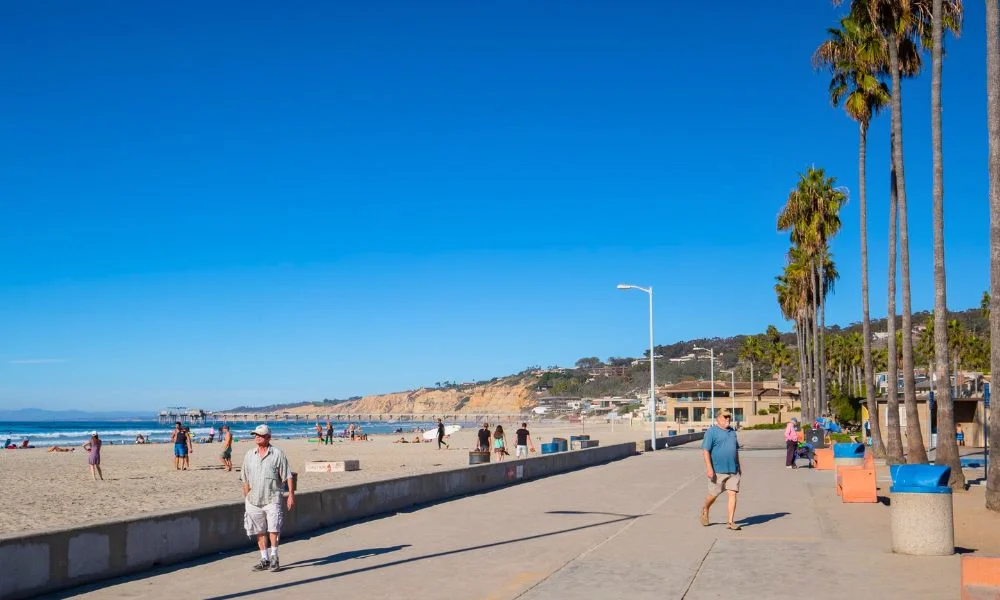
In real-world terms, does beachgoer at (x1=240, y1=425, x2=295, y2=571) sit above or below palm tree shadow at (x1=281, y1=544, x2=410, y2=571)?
above

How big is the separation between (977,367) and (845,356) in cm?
1577

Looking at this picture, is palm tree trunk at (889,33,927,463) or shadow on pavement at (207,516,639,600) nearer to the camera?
shadow on pavement at (207,516,639,600)

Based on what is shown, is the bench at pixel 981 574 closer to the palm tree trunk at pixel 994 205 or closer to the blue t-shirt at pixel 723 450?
the blue t-shirt at pixel 723 450

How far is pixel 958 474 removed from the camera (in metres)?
20.7

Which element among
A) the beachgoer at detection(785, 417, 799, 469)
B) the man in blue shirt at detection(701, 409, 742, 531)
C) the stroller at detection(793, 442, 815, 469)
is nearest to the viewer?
the man in blue shirt at detection(701, 409, 742, 531)

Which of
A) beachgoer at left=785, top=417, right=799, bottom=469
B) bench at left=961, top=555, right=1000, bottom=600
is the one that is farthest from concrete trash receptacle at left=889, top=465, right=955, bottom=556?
beachgoer at left=785, top=417, right=799, bottom=469

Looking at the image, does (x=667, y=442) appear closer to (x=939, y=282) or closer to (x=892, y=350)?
(x=892, y=350)

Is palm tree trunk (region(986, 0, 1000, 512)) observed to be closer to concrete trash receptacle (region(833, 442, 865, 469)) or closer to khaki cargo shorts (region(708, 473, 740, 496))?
concrete trash receptacle (region(833, 442, 865, 469))

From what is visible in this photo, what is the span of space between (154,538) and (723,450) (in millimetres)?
7922

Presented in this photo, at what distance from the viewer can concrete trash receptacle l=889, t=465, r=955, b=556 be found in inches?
440

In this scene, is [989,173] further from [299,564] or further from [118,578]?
[118,578]

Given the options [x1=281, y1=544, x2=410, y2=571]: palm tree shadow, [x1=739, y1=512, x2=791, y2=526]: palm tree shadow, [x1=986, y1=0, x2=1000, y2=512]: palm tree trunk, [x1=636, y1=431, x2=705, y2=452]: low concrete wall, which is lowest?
[x1=636, y1=431, x2=705, y2=452]: low concrete wall

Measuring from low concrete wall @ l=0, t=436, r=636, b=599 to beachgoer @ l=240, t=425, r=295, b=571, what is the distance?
4.31 feet

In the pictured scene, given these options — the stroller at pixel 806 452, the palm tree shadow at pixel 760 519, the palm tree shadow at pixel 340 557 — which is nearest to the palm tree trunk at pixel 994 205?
the palm tree shadow at pixel 760 519
